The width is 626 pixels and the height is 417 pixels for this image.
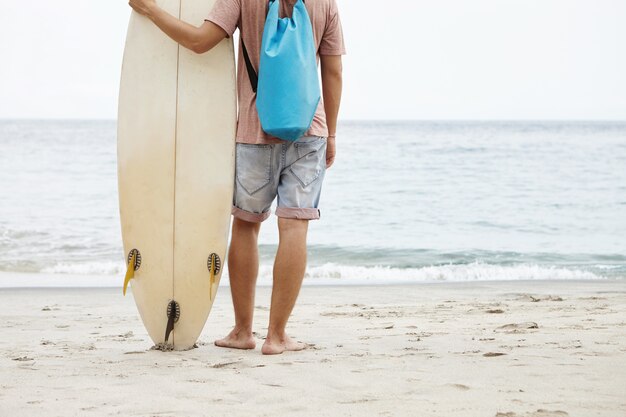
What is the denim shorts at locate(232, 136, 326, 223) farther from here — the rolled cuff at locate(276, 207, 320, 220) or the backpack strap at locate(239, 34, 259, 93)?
the backpack strap at locate(239, 34, 259, 93)

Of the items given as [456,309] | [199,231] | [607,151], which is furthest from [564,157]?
[199,231]

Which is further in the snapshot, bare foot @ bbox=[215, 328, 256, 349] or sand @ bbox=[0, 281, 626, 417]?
bare foot @ bbox=[215, 328, 256, 349]

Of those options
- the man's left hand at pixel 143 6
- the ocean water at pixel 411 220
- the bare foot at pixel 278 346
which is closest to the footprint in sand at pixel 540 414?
the bare foot at pixel 278 346

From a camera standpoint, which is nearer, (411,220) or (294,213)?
(294,213)

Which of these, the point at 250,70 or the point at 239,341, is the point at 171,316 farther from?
the point at 250,70

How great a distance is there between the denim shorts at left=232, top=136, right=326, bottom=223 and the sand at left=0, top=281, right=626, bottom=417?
562 millimetres

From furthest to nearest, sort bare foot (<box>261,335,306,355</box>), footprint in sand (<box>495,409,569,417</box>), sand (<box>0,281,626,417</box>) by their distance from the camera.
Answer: bare foot (<box>261,335,306,355</box>), sand (<box>0,281,626,417</box>), footprint in sand (<box>495,409,569,417</box>)

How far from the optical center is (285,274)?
11.1 feet

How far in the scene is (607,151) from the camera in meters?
25.5

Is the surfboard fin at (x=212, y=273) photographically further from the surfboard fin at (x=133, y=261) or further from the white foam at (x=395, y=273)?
the white foam at (x=395, y=273)

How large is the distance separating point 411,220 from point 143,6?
9.17 m

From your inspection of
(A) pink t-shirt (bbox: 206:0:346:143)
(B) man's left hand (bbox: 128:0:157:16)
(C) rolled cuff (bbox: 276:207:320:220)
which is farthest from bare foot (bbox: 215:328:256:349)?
(B) man's left hand (bbox: 128:0:157:16)

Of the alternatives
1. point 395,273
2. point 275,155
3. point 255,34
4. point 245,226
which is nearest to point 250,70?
point 255,34

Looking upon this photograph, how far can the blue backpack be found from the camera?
3191 millimetres
